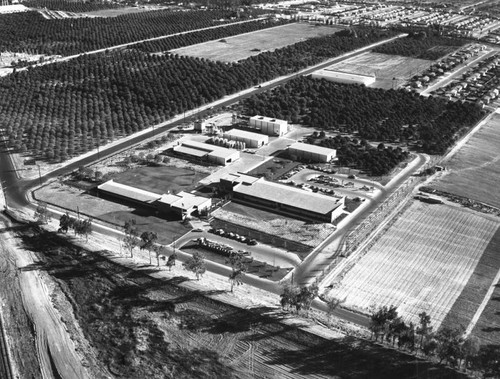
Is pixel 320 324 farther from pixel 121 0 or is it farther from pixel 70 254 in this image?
pixel 121 0

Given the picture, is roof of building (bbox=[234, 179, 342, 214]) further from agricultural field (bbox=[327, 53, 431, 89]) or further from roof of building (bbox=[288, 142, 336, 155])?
agricultural field (bbox=[327, 53, 431, 89])

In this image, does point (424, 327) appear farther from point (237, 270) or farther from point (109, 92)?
point (109, 92)

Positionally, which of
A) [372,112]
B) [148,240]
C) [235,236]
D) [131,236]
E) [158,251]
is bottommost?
[235,236]

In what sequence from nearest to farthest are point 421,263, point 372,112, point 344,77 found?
point 421,263, point 372,112, point 344,77

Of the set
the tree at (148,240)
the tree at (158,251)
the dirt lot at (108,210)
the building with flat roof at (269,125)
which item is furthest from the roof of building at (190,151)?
the tree at (148,240)

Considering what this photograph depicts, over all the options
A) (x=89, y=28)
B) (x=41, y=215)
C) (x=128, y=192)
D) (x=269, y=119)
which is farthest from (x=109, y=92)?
(x=89, y=28)

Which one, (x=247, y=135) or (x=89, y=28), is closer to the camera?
(x=247, y=135)

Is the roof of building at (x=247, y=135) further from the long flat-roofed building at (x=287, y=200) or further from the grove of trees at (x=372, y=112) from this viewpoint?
the long flat-roofed building at (x=287, y=200)

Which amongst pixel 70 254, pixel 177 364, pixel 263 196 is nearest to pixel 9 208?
pixel 70 254
